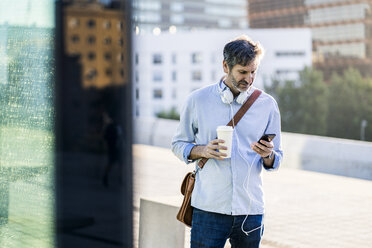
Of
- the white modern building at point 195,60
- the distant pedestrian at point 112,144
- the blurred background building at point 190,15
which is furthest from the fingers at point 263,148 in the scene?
the blurred background building at point 190,15

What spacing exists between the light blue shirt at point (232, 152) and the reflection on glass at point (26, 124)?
2.00 feet

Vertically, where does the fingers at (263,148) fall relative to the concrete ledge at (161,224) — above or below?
above

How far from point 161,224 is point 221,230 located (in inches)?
62.1

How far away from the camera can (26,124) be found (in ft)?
9.23

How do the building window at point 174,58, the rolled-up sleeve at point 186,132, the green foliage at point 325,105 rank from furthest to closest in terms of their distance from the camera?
the building window at point 174,58 → the green foliage at point 325,105 → the rolled-up sleeve at point 186,132

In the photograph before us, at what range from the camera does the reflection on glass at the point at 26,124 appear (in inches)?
99.9

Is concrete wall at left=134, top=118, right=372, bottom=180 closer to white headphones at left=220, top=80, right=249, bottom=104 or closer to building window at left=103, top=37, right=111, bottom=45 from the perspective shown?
white headphones at left=220, top=80, right=249, bottom=104

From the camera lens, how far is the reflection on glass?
2.54 meters

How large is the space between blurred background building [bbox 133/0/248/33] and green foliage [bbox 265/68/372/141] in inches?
3088

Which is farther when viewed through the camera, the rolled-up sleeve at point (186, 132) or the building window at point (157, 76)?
the building window at point (157, 76)

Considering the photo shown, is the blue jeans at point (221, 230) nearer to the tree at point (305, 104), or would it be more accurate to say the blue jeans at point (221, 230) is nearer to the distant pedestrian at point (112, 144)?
A: the distant pedestrian at point (112, 144)

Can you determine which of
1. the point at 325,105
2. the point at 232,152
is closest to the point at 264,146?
the point at 232,152

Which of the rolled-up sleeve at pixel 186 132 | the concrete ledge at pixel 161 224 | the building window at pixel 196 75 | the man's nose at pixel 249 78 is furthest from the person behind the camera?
the building window at pixel 196 75

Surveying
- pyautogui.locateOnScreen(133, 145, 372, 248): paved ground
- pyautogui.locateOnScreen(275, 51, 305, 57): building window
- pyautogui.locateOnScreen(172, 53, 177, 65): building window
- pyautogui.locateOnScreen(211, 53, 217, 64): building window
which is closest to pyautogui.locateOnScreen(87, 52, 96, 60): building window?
pyautogui.locateOnScreen(133, 145, 372, 248): paved ground
